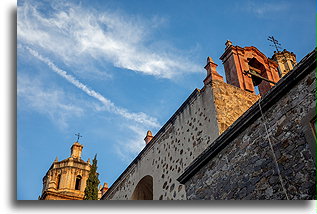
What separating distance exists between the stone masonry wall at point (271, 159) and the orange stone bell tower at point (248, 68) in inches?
218

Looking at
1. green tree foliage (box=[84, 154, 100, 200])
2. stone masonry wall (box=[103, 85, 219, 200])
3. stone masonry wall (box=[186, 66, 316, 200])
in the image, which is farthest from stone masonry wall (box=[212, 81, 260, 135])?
green tree foliage (box=[84, 154, 100, 200])

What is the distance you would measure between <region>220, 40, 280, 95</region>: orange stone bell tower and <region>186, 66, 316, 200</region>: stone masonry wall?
5547 mm

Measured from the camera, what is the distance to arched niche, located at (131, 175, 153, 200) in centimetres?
1231

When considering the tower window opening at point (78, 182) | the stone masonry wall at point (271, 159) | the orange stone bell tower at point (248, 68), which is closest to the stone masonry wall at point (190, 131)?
the orange stone bell tower at point (248, 68)

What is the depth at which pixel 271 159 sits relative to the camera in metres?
5.07

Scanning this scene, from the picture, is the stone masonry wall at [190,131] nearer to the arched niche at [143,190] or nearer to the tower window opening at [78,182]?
the arched niche at [143,190]

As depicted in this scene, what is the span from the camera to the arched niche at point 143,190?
12.3 metres

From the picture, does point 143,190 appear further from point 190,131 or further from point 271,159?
point 271,159

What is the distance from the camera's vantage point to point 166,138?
11492 millimetres

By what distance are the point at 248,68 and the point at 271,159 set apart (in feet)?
23.2

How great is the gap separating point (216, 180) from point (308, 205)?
2172 mm

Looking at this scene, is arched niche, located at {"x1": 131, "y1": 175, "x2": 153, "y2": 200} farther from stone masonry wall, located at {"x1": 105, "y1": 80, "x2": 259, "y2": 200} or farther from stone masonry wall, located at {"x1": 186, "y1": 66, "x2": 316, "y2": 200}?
stone masonry wall, located at {"x1": 186, "y1": 66, "x2": 316, "y2": 200}
